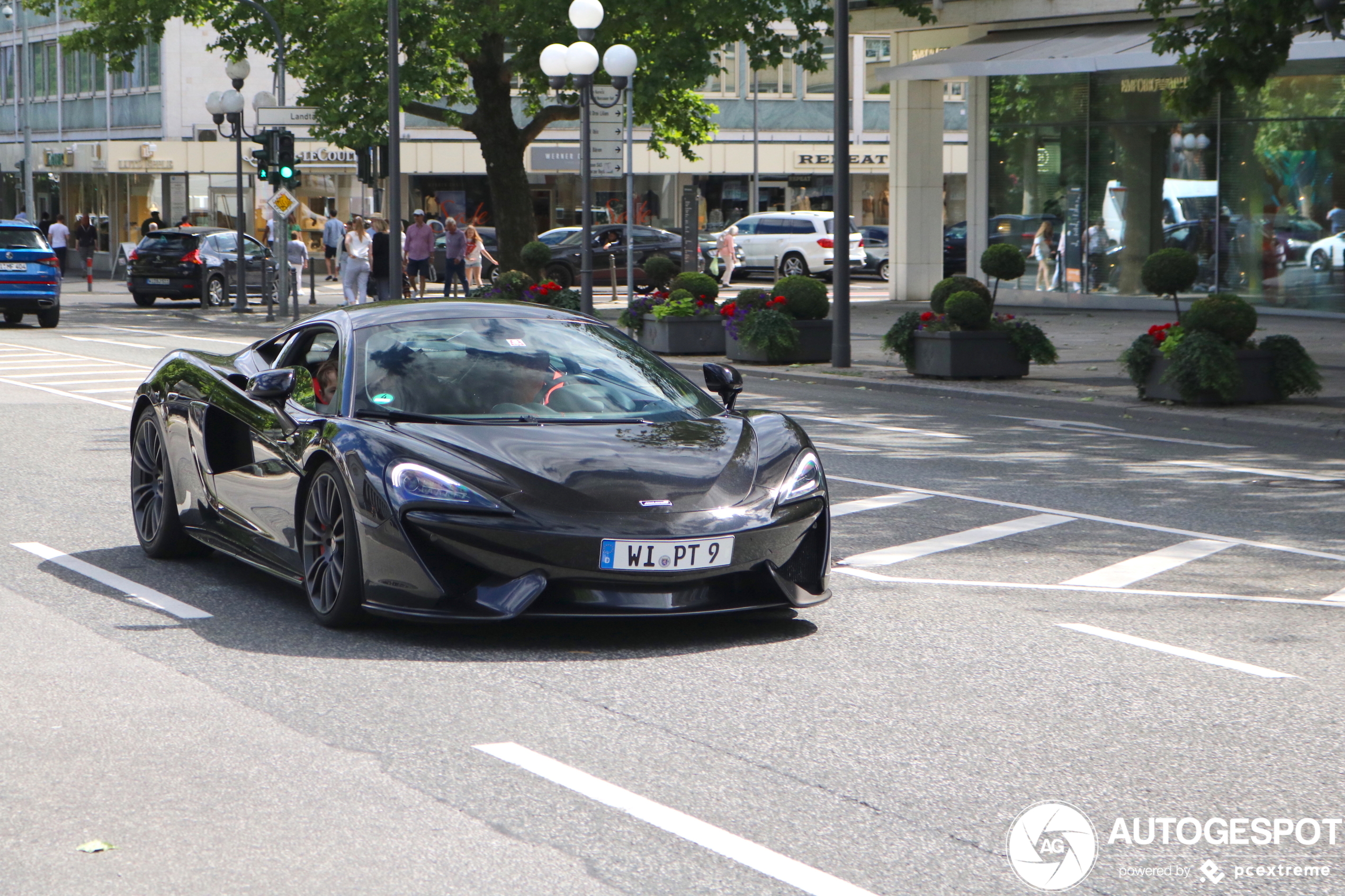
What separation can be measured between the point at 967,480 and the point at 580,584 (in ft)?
19.8

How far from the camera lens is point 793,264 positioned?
47.7 meters

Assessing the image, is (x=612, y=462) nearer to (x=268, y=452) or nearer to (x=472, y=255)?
(x=268, y=452)

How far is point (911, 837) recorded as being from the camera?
4.64 meters

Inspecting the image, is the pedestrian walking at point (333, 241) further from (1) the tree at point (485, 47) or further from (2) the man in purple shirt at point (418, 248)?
(1) the tree at point (485, 47)

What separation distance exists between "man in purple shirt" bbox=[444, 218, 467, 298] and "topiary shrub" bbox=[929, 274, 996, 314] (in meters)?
19.6

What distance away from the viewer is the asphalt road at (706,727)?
4465 mm

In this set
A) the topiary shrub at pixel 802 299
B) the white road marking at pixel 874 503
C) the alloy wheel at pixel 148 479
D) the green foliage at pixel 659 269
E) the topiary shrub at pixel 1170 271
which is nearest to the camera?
the alloy wheel at pixel 148 479

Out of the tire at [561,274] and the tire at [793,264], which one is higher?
the tire at [793,264]

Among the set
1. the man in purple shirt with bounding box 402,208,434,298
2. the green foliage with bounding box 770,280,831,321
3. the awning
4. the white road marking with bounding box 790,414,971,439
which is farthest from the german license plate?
the man in purple shirt with bounding box 402,208,434,298

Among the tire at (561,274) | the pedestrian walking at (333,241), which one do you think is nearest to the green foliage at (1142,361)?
the pedestrian walking at (333,241)

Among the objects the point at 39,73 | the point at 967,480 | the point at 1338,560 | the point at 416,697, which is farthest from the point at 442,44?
Result: the point at 39,73

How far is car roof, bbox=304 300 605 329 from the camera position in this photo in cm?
799

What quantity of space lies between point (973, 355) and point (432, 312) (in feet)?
40.9

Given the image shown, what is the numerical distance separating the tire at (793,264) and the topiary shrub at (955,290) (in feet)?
88.9
